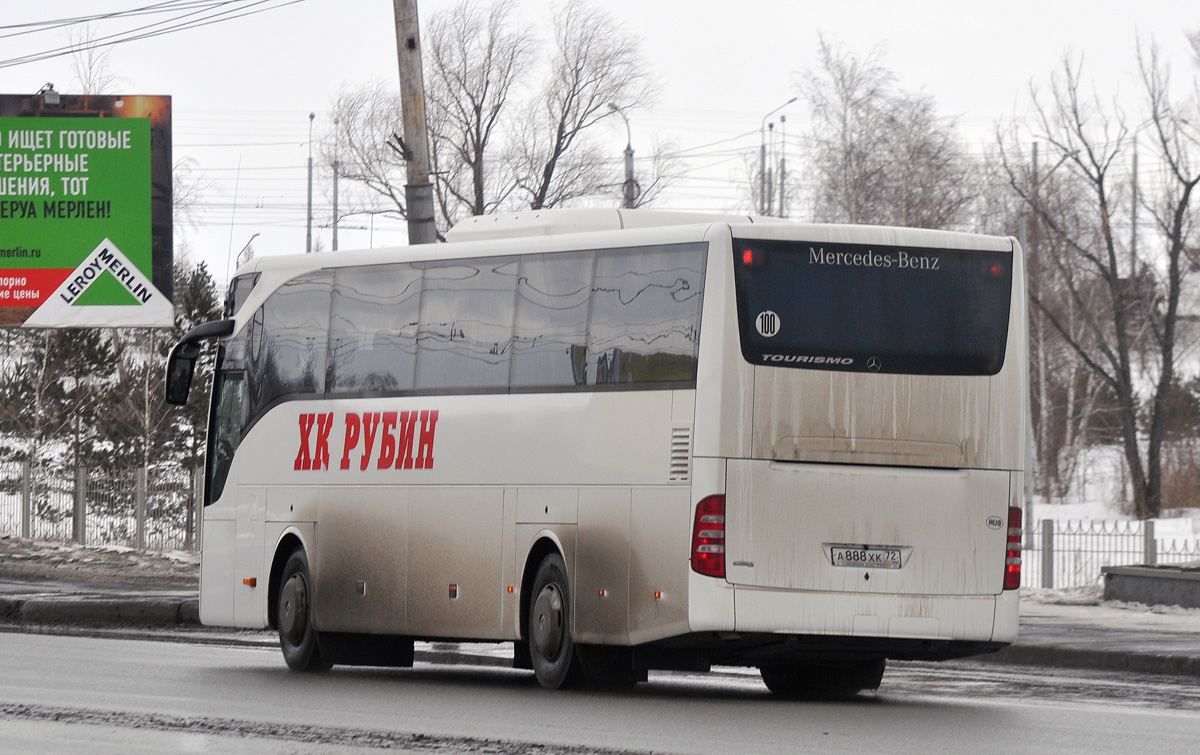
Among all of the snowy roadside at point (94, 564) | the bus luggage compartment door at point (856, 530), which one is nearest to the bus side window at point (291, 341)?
the bus luggage compartment door at point (856, 530)

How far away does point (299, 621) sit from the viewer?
1527 cm

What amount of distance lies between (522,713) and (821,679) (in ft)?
10.7

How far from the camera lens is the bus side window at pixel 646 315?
1216cm

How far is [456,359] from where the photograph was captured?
1398cm

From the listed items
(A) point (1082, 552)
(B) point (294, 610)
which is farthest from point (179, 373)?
(A) point (1082, 552)

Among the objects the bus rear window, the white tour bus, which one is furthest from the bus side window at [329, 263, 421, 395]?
the bus rear window

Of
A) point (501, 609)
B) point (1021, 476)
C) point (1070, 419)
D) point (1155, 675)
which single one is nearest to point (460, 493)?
A: point (501, 609)

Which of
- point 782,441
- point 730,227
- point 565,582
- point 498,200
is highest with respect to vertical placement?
point 498,200

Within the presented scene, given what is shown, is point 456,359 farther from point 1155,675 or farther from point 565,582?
point 1155,675

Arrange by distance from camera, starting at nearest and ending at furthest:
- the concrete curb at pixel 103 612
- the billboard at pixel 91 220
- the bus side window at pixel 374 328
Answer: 1. the bus side window at pixel 374 328
2. the concrete curb at pixel 103 612
3. the billboard at pixel 91 220

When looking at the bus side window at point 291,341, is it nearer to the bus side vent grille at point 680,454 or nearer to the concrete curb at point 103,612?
the bus side vent grille at point 680,454

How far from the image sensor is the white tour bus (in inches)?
465

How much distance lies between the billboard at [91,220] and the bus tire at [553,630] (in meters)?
18.8

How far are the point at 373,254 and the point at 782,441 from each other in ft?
14.6
